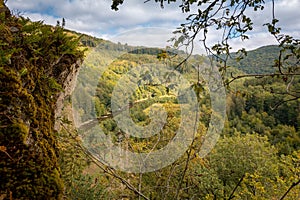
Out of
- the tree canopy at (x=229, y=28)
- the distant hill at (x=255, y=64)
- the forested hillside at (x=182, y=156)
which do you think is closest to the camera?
the tree canopy at (x=229, y=28)

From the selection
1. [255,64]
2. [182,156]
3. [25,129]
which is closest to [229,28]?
[25,129]

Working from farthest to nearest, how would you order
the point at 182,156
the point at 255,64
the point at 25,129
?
1. the point at 182,156
2. the point at 255,64
3. the point at 25,129

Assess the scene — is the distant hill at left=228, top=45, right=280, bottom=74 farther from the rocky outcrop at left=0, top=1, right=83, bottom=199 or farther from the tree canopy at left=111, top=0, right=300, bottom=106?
the rocky outcrop at left=0, top=1, right=83, bottom=199

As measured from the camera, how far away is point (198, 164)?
598 inches

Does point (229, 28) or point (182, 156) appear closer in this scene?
point (229, 28)

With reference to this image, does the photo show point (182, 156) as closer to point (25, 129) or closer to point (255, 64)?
point (255, 64)

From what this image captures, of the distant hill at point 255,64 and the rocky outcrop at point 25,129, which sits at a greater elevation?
the distant hill at point 255,64

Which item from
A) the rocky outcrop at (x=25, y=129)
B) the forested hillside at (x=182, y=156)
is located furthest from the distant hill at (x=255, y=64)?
the rocky outcrop at (x=25, y=129)

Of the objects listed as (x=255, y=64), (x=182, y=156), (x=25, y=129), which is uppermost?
(x=255, y=64)

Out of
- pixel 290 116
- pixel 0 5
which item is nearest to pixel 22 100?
pixel 0 5

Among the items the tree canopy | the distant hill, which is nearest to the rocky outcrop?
the tree canopy

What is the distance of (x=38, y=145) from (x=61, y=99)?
5.40ft

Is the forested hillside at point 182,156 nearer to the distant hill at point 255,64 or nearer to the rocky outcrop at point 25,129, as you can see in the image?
the distant hill at point 255,64

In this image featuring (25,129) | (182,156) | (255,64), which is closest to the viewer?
(25,129)
